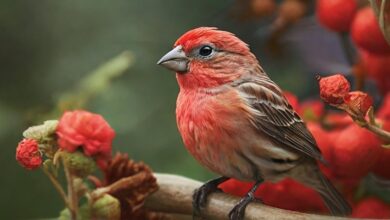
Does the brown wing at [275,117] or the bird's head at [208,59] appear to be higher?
the bird's head at [208,59]

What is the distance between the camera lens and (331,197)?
1145 mm

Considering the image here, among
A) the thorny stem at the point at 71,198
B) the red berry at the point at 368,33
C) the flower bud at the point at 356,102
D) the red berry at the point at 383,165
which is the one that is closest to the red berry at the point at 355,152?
the red berry at the point at 383,165

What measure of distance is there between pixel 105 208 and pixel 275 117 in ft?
0.98

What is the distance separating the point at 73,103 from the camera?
1331 mm

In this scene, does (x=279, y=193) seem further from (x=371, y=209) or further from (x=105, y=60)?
(x=105, y=60)

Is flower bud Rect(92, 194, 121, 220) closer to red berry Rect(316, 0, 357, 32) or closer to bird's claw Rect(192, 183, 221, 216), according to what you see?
bird's claw Rect(192, 183, 221, 216)

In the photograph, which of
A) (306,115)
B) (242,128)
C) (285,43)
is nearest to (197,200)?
(242,128)

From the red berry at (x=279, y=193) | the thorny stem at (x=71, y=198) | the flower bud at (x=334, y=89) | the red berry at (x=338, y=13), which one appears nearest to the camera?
the flower bud at (x=334, y=89)

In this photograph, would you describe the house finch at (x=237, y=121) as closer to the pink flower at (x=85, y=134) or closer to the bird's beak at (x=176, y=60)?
the bird's beak at (x=176, y=60)

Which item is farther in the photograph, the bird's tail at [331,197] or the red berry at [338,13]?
the red berry at [338,13]

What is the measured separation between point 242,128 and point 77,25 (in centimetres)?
72

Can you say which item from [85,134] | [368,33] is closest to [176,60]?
[85,134]

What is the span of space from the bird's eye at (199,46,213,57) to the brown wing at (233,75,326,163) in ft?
0.29

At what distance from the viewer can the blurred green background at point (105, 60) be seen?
1.52m
